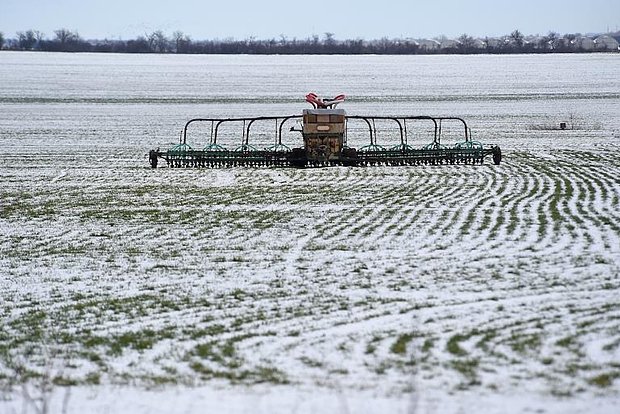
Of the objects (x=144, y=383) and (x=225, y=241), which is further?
(x=225, y=241)

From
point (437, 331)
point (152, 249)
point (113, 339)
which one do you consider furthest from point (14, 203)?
point (437, 331)

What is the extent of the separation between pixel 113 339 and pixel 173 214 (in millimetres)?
9901

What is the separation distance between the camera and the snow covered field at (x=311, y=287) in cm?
880

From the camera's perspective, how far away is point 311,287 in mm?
13141

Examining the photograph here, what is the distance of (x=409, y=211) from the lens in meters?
20.3

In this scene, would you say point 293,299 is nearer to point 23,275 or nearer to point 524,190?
point 23,275

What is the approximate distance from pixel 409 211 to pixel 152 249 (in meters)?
5.85

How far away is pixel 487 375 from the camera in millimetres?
8953

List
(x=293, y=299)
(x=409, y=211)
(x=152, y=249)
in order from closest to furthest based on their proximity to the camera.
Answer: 1. (x=293, y=299)
2. (x=152, y=249)
3. (x=409, y=211)

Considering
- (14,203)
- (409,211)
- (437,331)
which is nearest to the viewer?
(437,331)

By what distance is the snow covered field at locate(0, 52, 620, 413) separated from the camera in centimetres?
880

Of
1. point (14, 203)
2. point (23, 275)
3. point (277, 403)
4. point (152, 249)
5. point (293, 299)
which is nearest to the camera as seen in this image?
point (277, 403)

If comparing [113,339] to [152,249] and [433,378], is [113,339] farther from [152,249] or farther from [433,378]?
[152,249]

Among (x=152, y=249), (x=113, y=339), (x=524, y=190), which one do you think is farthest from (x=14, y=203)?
(x=113, y=339)
